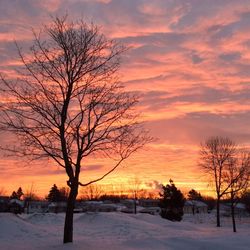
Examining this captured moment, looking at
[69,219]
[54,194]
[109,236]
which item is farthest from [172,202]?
[54,194]

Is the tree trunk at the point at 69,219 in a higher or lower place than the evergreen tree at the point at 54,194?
lower

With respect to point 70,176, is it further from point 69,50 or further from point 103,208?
point 103,208

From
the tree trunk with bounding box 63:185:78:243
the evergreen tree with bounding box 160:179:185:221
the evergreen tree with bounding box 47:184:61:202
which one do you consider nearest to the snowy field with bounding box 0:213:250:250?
the tree trunk with bounding box 63:185:78:243

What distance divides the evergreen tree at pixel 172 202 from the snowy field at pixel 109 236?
13.5ft

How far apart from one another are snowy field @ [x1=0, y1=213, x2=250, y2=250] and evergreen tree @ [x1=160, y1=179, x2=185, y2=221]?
413 cm

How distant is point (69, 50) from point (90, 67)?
128 cm

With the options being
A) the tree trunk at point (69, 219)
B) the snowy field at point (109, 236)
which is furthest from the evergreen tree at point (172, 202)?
the tree trunk at point (69, 219)

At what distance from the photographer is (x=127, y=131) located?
69.0ft

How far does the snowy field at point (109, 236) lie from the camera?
19.0 metres

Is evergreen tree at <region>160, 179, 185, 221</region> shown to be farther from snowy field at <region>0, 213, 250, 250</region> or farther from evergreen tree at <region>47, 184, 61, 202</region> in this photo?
evergreen tree at <region>47, 184, 61, 202</region>

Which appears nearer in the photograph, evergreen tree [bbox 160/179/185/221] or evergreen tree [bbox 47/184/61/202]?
evergreen tree [bbox 160/179/185/221]

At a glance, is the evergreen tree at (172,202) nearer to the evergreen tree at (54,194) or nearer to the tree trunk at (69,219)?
the tree trunk at (69,219)

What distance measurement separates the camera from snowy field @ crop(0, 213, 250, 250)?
18969 millimetres

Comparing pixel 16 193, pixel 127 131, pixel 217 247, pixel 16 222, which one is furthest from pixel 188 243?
pixel 16 193
